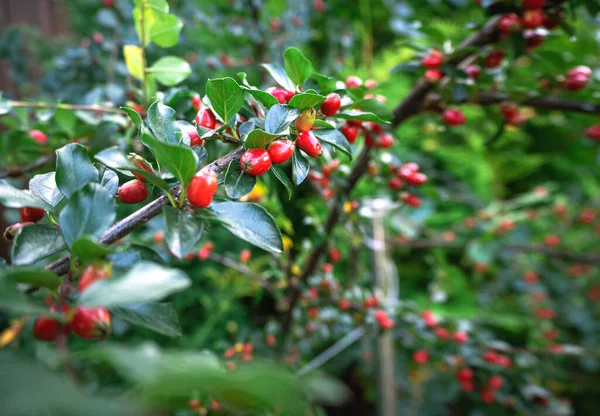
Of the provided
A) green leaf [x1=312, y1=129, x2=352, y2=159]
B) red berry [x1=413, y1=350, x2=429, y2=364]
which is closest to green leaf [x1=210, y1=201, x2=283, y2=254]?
green leaf [x1=312, y1=129, x2=352, y2=159]

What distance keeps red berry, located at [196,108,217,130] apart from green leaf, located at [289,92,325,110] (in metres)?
0.10

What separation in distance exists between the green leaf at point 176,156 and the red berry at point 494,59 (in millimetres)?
664

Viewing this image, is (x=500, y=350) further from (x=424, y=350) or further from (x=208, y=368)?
(x=208, y=368)

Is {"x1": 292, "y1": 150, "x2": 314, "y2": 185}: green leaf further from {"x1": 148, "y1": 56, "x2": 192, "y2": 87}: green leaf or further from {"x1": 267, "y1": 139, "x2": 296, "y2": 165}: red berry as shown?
{"x1": 148, "y1": 56, "x2": 192, "y2": 87}: green leaf

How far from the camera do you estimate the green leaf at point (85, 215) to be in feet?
1.17

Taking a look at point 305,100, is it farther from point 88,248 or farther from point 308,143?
point 88,248

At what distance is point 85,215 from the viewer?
36 cm

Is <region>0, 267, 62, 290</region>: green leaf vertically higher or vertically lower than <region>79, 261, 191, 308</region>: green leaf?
lower

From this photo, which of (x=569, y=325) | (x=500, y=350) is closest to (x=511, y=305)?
(x=569, y=325)

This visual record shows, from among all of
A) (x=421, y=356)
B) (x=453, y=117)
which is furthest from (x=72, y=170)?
(x=421, y=356)

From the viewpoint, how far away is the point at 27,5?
2.50 metres

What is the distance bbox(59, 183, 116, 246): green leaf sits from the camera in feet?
1.17

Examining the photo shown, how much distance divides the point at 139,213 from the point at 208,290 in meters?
1.61

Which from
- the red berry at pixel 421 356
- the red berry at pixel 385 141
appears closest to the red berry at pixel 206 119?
the red berry at pixel 385 141
